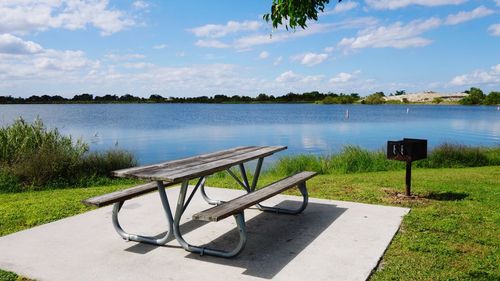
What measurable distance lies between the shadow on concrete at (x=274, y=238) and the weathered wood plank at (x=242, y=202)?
505 millimetres

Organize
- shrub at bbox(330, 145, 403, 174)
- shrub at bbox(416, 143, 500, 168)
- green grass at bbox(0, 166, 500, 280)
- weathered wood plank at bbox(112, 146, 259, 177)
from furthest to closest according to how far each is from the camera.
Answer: shrub at bbox(416, 143, 500, 168), shrub at bbox(330, 145, 403, 174), weathered wood plank at bbox(112, 146, 259, 177), green grass at bbox(0, 166, 500, 280)

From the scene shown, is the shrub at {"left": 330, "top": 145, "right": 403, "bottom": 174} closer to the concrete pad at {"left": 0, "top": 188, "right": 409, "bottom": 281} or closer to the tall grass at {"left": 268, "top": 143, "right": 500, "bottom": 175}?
the tall grass at {"left": 268, "top": 143, "right": 500, "bottom": 175}

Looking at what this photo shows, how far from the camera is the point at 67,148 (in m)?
10.6

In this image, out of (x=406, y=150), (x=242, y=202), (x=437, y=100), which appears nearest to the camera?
(x=242, y=202)

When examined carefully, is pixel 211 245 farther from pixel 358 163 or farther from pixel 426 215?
pixel 358 163

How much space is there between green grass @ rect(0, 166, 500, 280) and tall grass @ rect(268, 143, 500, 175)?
1944mm

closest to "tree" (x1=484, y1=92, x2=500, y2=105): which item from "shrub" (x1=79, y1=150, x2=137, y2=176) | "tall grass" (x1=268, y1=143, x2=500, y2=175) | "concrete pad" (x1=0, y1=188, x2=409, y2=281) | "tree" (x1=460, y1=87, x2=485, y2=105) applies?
"tree" (x1=460, y1=87, x2=485, y2=105)

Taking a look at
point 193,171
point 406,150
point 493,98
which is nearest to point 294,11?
point 193,171

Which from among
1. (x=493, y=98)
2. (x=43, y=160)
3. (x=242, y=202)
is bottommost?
(x=43, y=160)

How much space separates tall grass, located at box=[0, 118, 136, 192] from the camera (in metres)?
9.34

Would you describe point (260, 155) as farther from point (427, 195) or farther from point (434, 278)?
point (427, 195)

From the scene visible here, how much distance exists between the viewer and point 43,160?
944 cm

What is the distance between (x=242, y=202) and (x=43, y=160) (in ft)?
21.5

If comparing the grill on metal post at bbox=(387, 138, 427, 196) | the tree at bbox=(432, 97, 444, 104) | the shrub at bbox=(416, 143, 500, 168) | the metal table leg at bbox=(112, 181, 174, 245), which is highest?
the tree at bbox=(432, 97, 444, 104)
